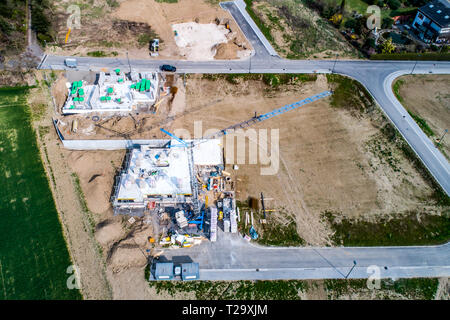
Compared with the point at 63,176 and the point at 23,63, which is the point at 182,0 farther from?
the point at 63,176

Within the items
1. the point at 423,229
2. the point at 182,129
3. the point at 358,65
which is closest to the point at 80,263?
the point at 182,129

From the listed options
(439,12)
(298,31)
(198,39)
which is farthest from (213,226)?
(439,12)

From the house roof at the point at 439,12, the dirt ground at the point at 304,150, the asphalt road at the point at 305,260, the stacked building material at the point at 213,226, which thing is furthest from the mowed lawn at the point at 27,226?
the house roof at the point at 439,12

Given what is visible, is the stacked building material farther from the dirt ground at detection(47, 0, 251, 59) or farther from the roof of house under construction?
the dirt ground at detection(47, 0, 251, 59)

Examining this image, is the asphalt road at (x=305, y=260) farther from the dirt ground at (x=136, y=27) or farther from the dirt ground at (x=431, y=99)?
the dirt ground at (x=136, y=27)

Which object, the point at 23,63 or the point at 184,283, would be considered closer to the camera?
the point at 184,283
